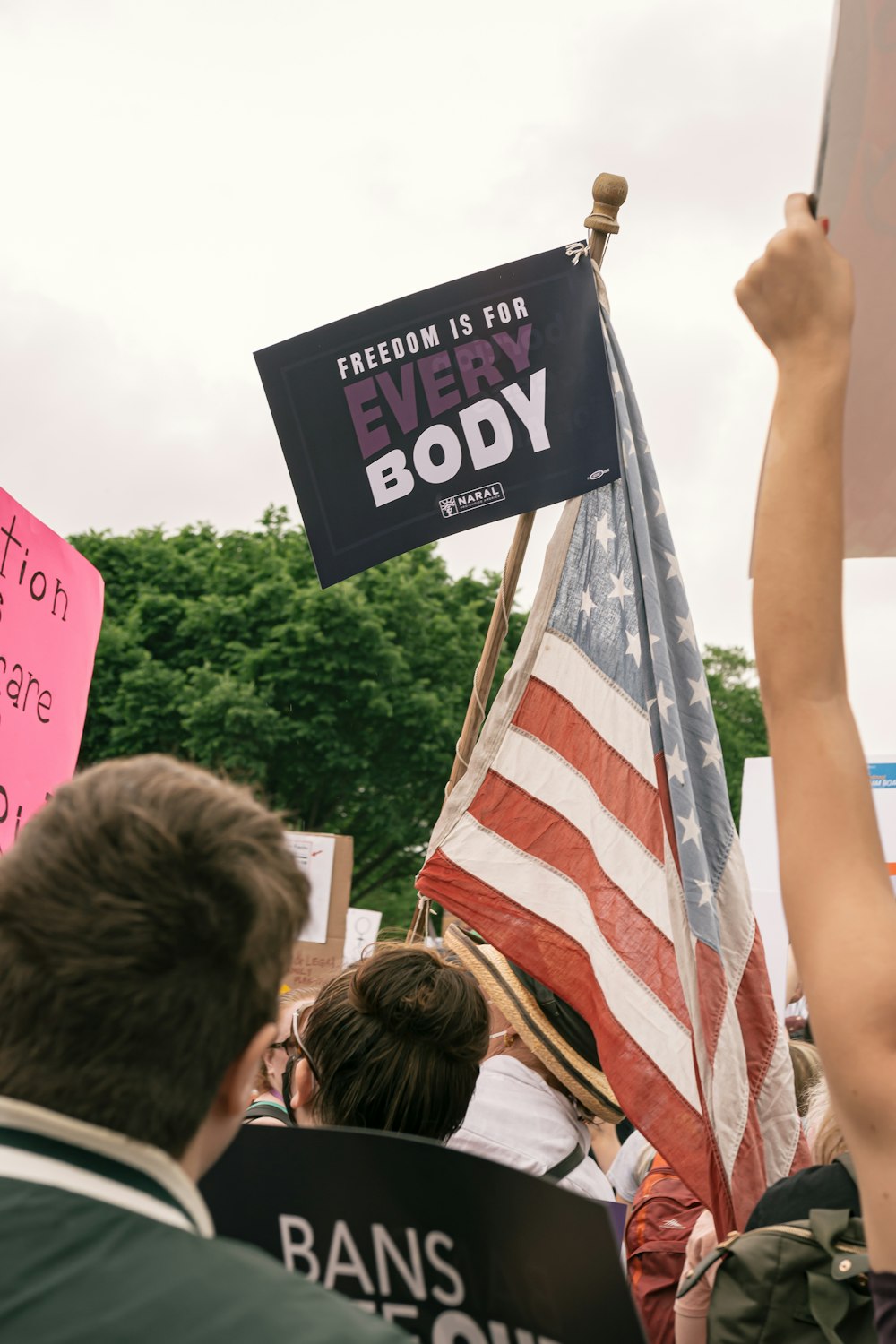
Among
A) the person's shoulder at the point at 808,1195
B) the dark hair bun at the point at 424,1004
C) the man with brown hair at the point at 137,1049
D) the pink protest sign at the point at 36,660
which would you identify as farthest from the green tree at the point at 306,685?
the man with brown hair at the point at 137,1049

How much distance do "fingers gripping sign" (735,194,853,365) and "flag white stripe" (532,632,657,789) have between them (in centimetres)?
240

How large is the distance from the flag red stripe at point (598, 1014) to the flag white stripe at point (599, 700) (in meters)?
0.52

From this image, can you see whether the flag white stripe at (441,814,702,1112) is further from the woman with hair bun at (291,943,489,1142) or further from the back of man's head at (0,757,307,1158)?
the back of man's head at (0,757,307,1158)

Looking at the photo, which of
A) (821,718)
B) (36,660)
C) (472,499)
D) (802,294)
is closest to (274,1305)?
(821,718)

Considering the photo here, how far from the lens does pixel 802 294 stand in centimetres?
125

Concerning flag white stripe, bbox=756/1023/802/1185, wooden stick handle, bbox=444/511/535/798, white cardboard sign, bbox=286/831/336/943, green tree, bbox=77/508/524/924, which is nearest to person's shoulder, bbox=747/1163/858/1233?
flag white stripe, bbox=756/1023/802/1185

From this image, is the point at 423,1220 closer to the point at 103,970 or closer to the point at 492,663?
the point at 103,970

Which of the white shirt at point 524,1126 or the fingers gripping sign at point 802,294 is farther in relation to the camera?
the white shirt at point 524,1126

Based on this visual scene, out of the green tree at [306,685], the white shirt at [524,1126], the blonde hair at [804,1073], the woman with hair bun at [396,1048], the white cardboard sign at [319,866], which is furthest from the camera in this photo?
the green tree at [306,685]

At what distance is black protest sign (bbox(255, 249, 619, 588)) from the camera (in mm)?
4070

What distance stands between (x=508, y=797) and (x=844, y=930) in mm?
2670

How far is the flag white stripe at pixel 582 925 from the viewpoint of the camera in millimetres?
3311

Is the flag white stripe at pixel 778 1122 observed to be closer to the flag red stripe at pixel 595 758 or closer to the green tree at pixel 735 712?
the flag red stripe at pixel 595 758

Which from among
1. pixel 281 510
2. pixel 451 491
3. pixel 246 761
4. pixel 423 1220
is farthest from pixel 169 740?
pixel 423 1220
